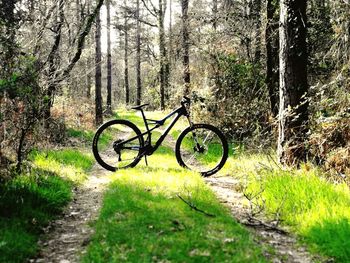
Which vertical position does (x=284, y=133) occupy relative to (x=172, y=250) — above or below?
above

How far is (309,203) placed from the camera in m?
6.00

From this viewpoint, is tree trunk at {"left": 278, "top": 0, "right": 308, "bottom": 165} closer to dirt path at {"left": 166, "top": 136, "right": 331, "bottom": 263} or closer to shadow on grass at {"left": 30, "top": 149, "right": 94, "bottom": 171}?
dirt path at {"left": 166, "top": 136, "right": 331, "bottom": 263}

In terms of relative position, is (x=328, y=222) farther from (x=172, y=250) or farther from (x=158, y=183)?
(x=158, y=183)

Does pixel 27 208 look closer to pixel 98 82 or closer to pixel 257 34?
pixel 257 34

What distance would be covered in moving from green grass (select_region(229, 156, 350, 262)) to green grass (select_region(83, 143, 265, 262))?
2.70 ft

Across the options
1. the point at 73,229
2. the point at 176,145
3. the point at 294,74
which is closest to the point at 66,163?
the point at 176,145

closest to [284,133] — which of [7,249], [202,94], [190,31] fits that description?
[7,249]

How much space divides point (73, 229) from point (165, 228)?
4.61 ft

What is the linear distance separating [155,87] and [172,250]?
1318 inches

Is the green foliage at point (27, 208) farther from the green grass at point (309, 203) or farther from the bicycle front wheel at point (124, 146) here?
the green grass at point (309, 203)

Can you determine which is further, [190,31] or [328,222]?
[190,31]

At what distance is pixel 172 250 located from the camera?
4520 millimetres

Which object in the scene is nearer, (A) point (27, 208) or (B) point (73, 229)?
(B) point (73, 229)

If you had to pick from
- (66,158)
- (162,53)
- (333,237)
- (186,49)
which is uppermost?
(162,53)
